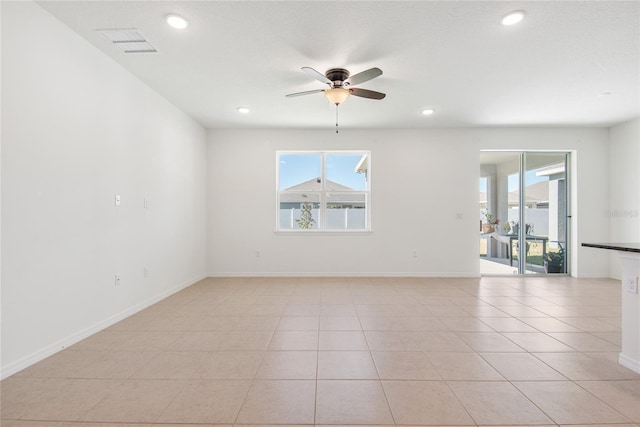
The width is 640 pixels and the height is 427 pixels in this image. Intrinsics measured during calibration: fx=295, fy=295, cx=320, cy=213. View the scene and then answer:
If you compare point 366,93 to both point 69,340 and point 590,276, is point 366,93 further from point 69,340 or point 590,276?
point 590,276

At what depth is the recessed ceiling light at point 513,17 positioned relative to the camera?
232cm

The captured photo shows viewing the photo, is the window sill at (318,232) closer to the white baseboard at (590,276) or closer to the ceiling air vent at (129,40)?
the ceiling air vent at (129,40)

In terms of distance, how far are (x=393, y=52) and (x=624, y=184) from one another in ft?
17.0

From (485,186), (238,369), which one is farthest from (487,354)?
(485,186)

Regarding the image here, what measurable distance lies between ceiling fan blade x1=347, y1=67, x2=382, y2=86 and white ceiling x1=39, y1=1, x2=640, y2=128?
209 mm

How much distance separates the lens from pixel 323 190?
224 inches

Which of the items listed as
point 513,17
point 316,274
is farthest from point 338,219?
point 513,17

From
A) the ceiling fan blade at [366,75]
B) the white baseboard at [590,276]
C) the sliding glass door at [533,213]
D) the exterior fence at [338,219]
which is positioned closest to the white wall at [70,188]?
the exterior fence at [338,219]

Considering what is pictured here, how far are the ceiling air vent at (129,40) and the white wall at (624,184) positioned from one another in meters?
7.11

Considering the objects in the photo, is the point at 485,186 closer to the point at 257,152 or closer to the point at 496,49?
the point at 496,49

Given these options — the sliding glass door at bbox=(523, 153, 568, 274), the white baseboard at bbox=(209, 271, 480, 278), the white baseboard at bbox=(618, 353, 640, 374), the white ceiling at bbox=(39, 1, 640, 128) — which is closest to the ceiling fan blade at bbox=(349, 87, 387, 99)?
the white ceiling at bbox=(39, 1, 640, 128)

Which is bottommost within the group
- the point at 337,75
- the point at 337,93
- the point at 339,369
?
the point at 339,369

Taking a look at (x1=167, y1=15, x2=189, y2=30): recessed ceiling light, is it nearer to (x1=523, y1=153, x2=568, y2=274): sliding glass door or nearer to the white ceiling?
the white ceiling

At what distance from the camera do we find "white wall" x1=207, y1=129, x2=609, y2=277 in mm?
5469
